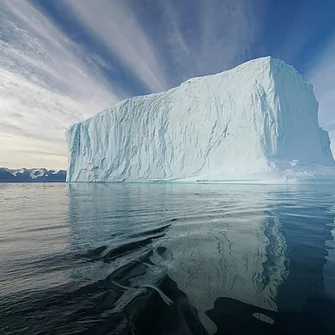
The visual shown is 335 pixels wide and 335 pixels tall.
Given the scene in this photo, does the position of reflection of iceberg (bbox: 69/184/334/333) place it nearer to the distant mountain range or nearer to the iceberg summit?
the iceberg summit

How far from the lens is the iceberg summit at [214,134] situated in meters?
32.9

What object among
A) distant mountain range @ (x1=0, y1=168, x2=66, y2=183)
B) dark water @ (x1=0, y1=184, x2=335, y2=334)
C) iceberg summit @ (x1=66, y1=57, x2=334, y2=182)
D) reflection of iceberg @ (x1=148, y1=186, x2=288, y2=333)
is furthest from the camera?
distant mountain range @ (x1=0, y1=168, x2=66, y2=183)

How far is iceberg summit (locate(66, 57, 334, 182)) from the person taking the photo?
32.9 m

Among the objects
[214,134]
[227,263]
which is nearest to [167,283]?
[227,263]

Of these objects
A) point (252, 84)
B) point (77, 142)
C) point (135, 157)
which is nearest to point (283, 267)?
point (252, 84)

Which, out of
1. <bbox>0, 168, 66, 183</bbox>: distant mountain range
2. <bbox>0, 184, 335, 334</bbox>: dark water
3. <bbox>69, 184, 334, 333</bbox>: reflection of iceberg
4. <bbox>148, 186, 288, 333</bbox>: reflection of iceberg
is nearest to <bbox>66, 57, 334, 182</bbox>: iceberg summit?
<bbox>69, 184, 334, 333</bbox>: reflection of iceberg

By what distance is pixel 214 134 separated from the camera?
38031 millimetres

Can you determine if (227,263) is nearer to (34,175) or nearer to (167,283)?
(167,283)

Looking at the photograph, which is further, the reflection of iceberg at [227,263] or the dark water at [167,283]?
the reflection of iceberg at [227,263]

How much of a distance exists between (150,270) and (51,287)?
3.63 ft

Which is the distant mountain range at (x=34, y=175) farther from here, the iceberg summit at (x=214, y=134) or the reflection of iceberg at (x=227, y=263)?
the reflection of iceberg at (x=227, y=263)

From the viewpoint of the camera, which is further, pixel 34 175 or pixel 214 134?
pixel 34 175

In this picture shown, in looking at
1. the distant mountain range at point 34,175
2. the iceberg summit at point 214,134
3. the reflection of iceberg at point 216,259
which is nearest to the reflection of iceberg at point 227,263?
the reflection of iceberg at point 216,259

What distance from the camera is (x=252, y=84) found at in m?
35.9
